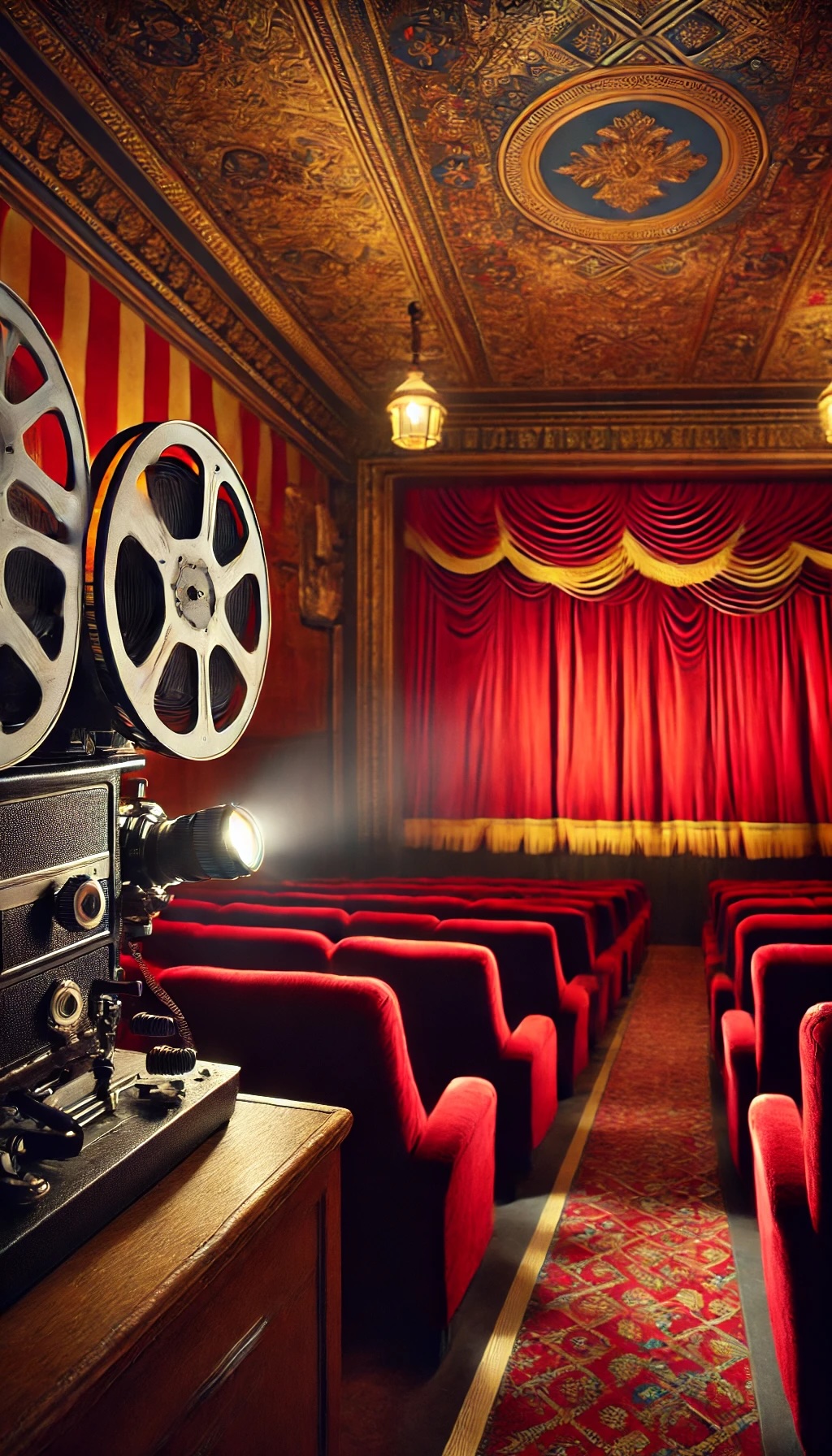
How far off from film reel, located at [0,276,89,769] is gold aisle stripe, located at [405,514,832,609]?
6.62 meters

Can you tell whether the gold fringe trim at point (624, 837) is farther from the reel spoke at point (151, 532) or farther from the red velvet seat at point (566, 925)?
the reel spoke at point (151, 532)

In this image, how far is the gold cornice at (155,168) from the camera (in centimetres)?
314

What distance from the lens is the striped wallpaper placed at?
358 centimetres

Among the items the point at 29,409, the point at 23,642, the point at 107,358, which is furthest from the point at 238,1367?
the point at 107,358

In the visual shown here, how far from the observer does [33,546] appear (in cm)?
88

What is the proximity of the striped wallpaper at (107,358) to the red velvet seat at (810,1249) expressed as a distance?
10.1 feet

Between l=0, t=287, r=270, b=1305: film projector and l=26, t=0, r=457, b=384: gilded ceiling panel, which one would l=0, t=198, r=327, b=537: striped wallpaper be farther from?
l=0, t=287, r=270, b=1305: film projector

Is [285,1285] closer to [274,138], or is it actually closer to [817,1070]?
[817,1070]

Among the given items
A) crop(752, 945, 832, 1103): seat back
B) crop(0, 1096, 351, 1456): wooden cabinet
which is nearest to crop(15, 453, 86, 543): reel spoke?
crop(0, 1096, 351, 1456): wooden cabinet

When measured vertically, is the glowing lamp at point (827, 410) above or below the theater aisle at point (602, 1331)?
above

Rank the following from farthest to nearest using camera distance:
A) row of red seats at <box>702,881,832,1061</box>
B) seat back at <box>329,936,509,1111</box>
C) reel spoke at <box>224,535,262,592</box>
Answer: row of red seats at <box>702,881,832,1061</box>, seat back at <box>329,936,509,1111</box>, reel spoke at <box>224,535,262,592</box>

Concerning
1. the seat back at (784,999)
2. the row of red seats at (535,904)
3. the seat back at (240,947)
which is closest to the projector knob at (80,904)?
the seat back at (240,947)

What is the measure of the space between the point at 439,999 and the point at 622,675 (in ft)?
18.8

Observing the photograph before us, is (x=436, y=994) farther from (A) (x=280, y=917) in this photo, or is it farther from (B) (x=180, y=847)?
(B) (x=180, y=847)
